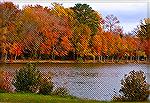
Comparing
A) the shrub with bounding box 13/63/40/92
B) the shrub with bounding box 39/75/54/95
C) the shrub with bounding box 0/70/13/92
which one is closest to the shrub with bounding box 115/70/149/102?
the shrub with bounding box 39/75/54/95

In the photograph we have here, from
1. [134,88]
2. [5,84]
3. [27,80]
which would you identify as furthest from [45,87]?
[134,88]

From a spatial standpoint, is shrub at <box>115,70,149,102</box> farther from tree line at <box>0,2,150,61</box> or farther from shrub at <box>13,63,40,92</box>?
tree line at <box>0,2,150,61</box>

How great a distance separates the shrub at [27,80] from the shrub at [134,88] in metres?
2.48

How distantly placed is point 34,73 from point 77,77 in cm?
592

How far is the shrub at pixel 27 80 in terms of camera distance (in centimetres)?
1053

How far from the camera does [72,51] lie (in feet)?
53.0

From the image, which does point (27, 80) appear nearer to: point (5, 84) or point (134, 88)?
point (5, 84)

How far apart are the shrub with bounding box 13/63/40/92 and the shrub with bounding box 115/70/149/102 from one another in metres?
2.48

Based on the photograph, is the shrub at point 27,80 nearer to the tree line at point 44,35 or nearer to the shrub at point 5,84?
the shrub at point 5,84

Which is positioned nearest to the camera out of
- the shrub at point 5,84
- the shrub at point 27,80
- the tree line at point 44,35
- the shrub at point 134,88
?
the shrub at point 134,88

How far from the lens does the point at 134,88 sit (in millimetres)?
9930

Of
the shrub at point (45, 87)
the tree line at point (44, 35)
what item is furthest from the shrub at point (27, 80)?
the tree line at point (44, 35)

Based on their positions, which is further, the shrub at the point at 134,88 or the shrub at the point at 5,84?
the shrub at the point at 5,84

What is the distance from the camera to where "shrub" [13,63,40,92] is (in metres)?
10.5
